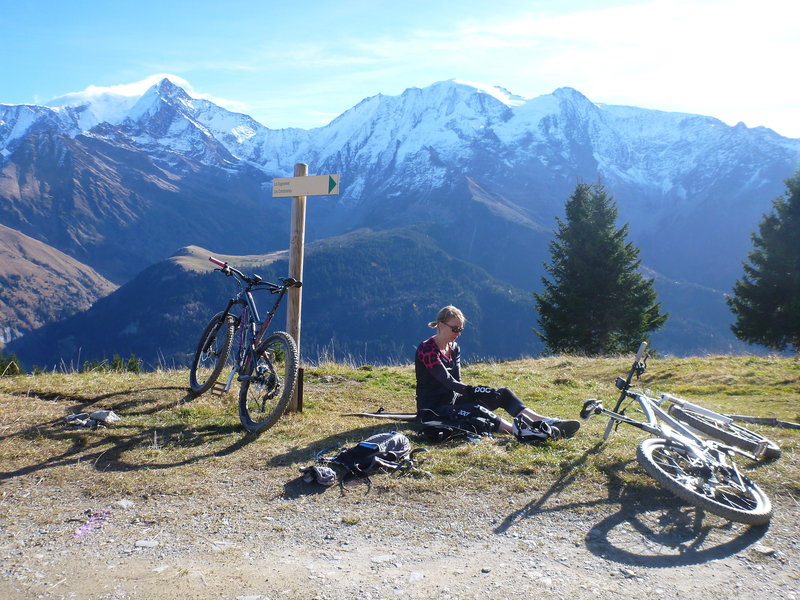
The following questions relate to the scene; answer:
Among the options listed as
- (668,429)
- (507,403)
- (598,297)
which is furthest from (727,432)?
(598,297)

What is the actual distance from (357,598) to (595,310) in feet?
102

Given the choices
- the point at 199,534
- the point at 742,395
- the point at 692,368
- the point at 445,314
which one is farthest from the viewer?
the point at 692,368

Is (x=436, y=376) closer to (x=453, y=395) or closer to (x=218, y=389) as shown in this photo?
(x=453, y=395)

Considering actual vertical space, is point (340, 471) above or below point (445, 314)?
below

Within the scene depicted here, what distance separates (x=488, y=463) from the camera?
614 centimetres

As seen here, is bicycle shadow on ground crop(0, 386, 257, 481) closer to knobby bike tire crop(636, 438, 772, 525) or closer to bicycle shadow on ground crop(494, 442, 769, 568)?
bicycle shadow on ground crop(494, 442, 769, 568)

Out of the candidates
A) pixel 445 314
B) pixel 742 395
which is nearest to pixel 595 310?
pixel 742 395

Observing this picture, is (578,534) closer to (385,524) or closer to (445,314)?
(385,524)

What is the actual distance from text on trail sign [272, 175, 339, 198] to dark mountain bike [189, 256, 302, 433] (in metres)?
1.32

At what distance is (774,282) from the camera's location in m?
33.0

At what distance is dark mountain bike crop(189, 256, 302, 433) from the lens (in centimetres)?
748

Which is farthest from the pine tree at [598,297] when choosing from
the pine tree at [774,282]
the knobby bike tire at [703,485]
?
the knobby bike tire at [703,485]

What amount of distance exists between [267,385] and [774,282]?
34.2 meters

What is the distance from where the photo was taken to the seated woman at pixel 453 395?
286 inches
